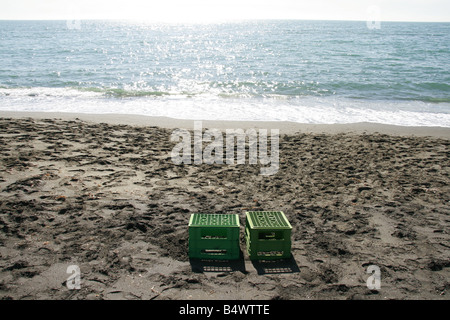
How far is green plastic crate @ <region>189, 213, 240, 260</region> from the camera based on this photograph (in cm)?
403

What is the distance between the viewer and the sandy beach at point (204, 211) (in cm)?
365

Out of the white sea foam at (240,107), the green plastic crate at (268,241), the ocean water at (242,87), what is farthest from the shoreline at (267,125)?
the green plastic crate at (268,241)

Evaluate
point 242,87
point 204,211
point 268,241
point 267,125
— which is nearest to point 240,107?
point 267,125

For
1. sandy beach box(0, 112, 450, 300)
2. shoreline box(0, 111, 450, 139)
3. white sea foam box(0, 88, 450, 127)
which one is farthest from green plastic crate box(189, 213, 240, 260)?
white sea foam box(0, 88, 450, 127)

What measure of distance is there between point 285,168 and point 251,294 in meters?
3.93

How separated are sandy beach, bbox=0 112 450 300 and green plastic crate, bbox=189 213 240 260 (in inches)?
5.5

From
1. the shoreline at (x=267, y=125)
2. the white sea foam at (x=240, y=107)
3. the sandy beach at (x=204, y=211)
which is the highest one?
the white sea foam at (x=240, y=107)

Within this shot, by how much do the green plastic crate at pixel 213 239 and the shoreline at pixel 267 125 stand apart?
6170mm

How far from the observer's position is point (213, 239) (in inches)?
159

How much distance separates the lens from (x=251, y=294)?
352 centimetres

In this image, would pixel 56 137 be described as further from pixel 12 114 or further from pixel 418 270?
pixel 418 270

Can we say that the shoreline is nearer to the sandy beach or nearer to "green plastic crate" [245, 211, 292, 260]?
the sandy beach

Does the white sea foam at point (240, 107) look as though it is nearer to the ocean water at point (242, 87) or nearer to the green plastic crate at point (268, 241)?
the ocean water at point (242, 87)

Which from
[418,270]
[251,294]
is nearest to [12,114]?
[251,294]
